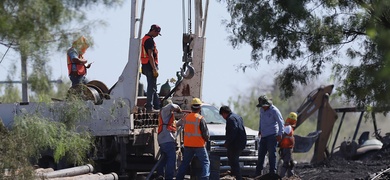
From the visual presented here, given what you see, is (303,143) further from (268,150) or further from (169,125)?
(169,125)

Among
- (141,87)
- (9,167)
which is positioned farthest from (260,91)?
(9,167)

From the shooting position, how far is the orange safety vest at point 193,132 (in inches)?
824

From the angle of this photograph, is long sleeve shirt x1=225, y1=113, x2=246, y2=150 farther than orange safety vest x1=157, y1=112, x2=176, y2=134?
Yes

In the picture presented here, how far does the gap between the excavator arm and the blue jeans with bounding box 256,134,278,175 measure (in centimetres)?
1161

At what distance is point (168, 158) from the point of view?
21172 mm

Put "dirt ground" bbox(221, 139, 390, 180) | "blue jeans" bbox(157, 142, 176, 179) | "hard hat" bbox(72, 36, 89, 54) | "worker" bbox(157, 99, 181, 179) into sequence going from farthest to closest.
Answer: "dirt ground" bbox(221, 139, 390, 180), "worker" bbox(157, 99, 181, 179), "blue jeans" bbox(157, 142, 176, 179), "hard hat" bbox(72, 36, 89, 54)

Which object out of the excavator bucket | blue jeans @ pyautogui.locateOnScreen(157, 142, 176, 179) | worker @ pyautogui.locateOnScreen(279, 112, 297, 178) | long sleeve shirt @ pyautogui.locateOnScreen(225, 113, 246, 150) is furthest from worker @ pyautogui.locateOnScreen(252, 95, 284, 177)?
the excavator bucket

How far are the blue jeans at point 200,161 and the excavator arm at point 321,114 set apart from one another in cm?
1394

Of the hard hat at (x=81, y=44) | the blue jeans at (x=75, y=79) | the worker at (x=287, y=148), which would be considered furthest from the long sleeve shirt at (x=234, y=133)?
the hard hat at (x=81, y=44)

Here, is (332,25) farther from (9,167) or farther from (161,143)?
(9,167)

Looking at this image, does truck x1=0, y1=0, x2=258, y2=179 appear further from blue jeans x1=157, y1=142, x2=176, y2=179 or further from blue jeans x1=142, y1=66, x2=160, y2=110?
blue jeans x1=157, y1=142, x2=176, y2=179

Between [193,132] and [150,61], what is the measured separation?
2035 millimetres

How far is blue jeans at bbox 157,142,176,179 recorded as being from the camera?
21000 mm

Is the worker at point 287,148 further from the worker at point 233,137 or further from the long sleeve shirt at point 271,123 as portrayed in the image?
the worker at point 233,137
